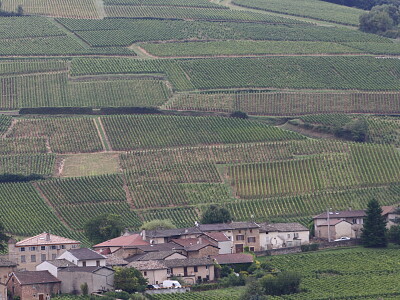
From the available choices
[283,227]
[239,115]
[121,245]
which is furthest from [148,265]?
[239,115]

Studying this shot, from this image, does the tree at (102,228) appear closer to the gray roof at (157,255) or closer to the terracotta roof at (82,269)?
the gray roof at (157,255)

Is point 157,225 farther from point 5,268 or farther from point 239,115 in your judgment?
point 239,115

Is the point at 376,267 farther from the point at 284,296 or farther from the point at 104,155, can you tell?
the point at 104,155

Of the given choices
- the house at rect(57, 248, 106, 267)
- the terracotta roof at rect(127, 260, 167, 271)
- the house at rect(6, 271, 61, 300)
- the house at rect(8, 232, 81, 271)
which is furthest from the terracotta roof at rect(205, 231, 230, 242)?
the house at rect(6, 271, 61, 300)

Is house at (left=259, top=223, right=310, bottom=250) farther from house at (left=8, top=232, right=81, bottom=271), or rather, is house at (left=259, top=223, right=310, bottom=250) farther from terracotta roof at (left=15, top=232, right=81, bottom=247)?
house at (left=8, top=232, right=81, bottom=271)

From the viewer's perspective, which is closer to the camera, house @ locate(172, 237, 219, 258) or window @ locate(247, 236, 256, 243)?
house @ locate(172, 237, 219, 258)

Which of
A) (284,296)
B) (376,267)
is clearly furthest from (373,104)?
(284,296)
